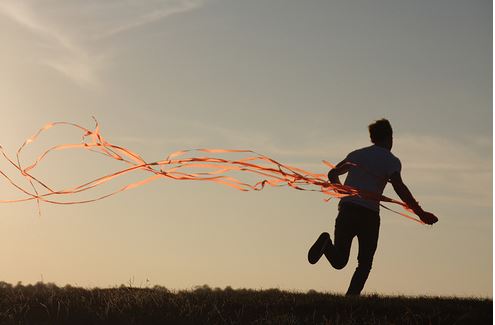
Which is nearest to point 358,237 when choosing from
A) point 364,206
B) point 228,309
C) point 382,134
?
point 364,206

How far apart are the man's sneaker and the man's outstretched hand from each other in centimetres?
128

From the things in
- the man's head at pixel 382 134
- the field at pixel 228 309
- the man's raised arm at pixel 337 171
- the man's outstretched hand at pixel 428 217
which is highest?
the man's head at pixel 382 134

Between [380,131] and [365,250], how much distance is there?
161 cm

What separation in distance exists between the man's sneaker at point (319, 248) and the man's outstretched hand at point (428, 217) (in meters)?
1.28

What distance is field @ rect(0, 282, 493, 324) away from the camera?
9.70 meters

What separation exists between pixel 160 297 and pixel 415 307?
3.17 m

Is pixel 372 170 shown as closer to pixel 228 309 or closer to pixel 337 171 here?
pixel 337 171

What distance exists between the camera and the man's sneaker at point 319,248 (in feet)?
37.6

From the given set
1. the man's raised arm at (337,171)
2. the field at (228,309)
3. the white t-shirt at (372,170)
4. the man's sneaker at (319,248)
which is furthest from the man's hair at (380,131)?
the field at (228,309)

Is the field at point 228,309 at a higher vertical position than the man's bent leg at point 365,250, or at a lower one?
lower

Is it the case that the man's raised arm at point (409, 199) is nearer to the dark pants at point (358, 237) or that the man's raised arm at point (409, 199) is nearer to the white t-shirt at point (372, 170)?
the white t-shirt at point (372, 170)

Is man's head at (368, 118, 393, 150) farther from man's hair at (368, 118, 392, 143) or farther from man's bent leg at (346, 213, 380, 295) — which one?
man's bent leg at (346, 213, 380, 295)

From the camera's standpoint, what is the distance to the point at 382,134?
1141 cm

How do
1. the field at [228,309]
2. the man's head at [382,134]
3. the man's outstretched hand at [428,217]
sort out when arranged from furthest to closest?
the man's head at [382,134], the man's outstretched hand at [428,217], the field at [228,309]
